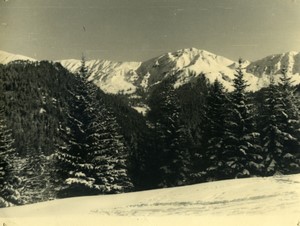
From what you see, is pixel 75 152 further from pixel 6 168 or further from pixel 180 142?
pixel 180 142

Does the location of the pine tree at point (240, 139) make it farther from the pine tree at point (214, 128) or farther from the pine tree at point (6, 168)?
the pine tree at point (6, 168)

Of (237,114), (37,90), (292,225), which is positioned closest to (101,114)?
(237,114)

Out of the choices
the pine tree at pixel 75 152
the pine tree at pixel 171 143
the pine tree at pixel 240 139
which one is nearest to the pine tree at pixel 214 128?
the pine tree at pixel 240 139

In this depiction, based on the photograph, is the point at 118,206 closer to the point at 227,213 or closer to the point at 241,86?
the point at 227,213

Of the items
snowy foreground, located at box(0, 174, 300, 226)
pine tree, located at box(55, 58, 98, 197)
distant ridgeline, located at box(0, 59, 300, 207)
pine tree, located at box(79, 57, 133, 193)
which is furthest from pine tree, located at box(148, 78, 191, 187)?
snowy foreground, located at box(0, 174, 300, 226)

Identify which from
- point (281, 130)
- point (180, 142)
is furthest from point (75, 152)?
point (281, 130)
